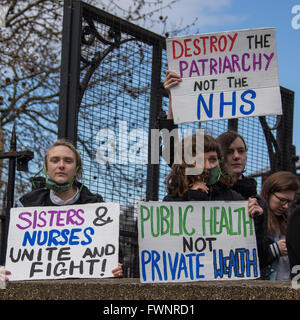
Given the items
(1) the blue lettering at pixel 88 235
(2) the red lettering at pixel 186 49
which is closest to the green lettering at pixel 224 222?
(1) the blue lettering at pixel 88 235

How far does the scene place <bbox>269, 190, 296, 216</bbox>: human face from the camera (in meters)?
4.03

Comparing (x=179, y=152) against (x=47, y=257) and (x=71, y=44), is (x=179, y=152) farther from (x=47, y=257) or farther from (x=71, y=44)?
(x=71, y=44)

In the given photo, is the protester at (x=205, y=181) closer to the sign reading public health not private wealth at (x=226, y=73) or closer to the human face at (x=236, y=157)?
the sign reading public health not private wealth at (x=226, y=73)

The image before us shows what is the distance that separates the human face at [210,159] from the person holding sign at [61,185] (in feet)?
2.14

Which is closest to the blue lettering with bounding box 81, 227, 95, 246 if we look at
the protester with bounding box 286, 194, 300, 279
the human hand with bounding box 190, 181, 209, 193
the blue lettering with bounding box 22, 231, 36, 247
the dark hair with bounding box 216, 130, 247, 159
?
the blue lettering with bounding box 22, 231, 36, 247

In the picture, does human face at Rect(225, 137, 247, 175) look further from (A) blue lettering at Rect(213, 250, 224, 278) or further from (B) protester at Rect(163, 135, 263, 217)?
(A) blue lettering at Rect(213, 250, 224, 278)

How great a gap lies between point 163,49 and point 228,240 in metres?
2.48

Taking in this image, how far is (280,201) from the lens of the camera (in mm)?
4051

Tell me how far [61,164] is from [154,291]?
1295 millimetres

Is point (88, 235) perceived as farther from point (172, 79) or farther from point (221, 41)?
point (221, 41)

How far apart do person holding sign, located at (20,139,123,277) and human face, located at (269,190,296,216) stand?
44.1 inches

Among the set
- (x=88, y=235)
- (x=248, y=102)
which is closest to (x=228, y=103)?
(x=248, y=102)

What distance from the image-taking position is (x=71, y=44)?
4512 mm
